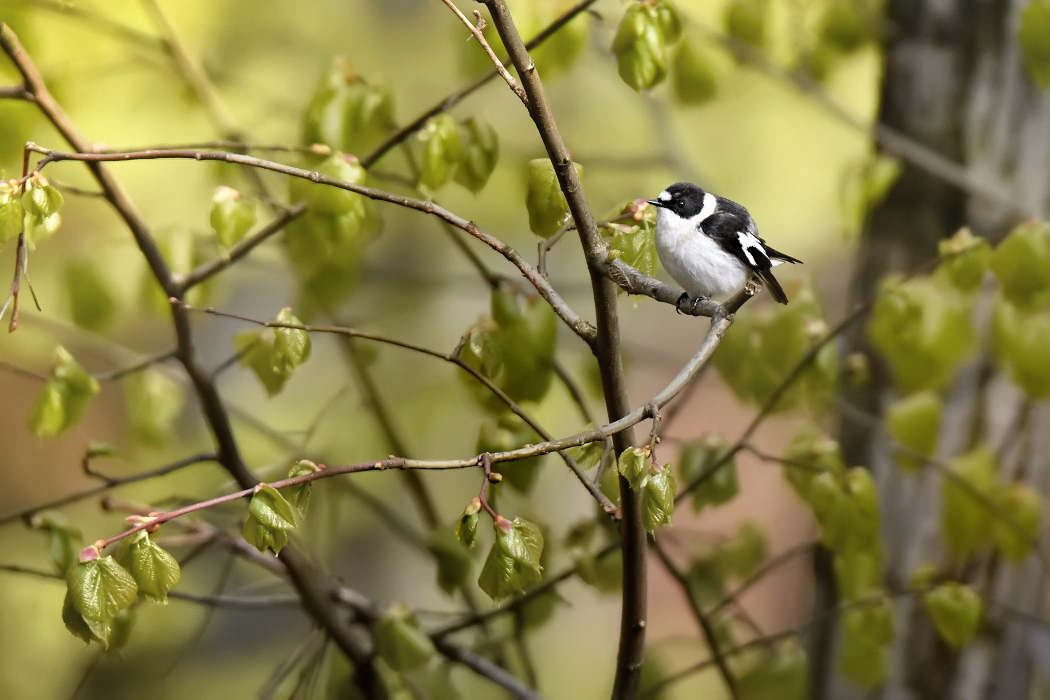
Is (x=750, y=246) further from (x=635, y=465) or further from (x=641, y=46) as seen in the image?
(x=635, y=465)

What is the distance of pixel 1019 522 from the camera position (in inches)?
49.7

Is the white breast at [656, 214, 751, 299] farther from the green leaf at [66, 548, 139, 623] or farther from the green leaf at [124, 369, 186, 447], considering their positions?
the green leaf at [124, 369, 186, 447]

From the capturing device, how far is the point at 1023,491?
4.29 feet

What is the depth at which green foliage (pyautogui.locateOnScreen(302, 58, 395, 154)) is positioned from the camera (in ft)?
3.27

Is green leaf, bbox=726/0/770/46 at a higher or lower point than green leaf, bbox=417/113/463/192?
higher

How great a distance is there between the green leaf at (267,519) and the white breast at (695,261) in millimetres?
427

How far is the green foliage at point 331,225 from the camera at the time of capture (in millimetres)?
856

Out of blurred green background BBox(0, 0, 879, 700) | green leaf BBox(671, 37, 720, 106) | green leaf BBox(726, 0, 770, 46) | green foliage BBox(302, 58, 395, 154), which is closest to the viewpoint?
green foliage BBox(302, 58, 395, 154)

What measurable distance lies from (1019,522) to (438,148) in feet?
3.11

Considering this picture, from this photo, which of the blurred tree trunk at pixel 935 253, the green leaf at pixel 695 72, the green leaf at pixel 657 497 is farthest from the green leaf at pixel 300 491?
the blurred tree trunk at pixel 935 253

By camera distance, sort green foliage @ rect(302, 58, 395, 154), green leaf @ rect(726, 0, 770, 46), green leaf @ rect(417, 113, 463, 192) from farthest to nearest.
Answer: green leaf @ rect(726, 0, 770, 46) < green foliage @ rect(302, 58, 395, 154) < green leaf @ rect(417, 113, 463, 192)

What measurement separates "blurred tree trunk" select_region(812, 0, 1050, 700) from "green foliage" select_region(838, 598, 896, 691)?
0.31 metres

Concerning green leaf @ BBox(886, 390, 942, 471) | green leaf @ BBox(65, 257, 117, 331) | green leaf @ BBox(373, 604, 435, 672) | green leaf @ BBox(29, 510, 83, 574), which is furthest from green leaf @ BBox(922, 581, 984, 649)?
green leaf @ BBox(65, 257, 117, 331)

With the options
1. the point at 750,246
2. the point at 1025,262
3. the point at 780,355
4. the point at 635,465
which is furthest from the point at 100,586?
the point at 1025,262
